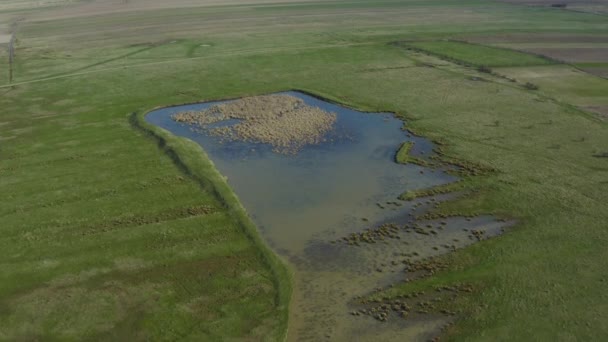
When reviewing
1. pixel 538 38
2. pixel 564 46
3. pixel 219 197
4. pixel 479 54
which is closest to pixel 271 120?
pixel 219 197

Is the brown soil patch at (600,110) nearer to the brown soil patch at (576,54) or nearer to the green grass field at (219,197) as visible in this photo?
the green grass field at (219,197)

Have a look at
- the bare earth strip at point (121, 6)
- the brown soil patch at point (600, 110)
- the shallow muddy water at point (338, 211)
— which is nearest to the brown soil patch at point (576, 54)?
the brown soil patch at point (600, 110)

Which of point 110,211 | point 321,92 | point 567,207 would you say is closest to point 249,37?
point 321,92

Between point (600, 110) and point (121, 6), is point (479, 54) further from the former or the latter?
point (121, 6)

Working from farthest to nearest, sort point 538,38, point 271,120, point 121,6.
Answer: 1. point 121,6
2. point 538,38
3. point 271,120

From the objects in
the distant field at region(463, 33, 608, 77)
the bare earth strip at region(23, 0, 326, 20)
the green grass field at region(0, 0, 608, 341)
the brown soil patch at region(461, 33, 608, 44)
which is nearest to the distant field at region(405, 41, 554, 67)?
the green grass field at region(0, 0, 608, 341)

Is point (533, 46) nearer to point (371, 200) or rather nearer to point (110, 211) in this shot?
point (371, 200)
